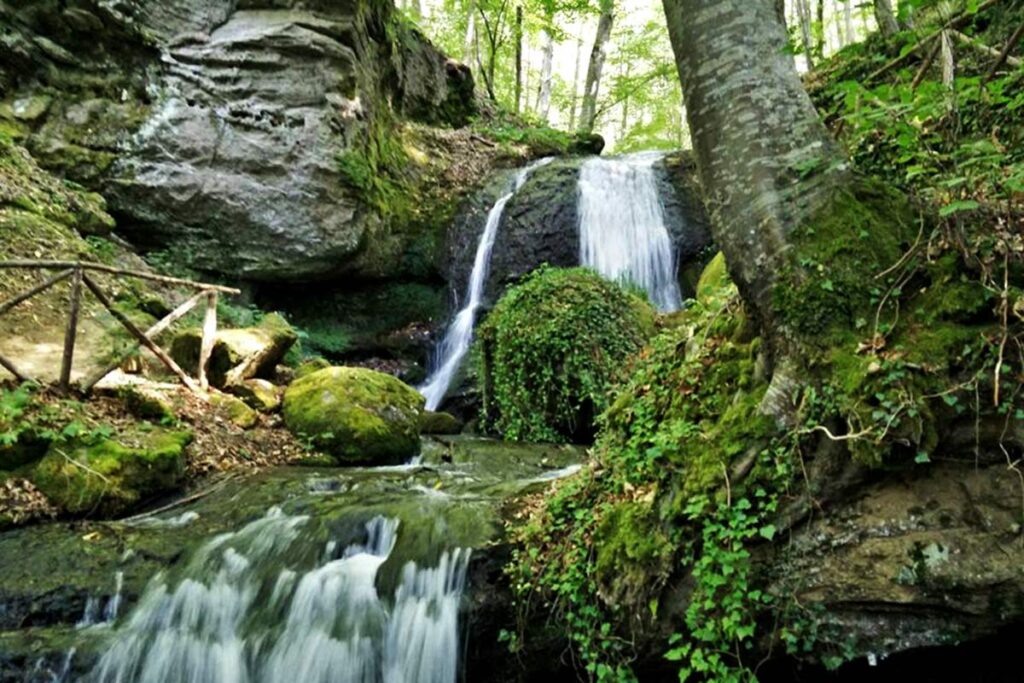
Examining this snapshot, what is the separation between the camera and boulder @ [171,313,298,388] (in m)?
7.58

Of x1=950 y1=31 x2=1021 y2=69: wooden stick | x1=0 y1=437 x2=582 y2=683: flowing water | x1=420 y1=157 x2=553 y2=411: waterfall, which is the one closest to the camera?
x1=950 y1=31 x2=1021 y2=69: wooden stick

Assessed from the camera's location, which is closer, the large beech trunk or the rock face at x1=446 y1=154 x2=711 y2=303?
the large beech trunk

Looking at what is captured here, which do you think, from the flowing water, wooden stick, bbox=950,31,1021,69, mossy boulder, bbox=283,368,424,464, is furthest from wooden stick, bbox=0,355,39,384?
wooden stick, bbox=950,31,1021,69

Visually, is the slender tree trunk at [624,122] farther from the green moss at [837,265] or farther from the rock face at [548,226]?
the green moss at [837,265]

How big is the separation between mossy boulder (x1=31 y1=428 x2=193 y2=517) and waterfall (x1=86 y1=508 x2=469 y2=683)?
1090mm

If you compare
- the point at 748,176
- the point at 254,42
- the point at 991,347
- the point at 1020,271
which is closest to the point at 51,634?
the point at 748,176

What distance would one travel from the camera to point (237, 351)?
8078 millimetres

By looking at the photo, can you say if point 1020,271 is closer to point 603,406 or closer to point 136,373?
point 603,406

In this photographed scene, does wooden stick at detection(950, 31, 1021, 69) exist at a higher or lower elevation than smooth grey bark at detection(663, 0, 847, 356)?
higher

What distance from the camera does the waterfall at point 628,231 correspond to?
466 inches

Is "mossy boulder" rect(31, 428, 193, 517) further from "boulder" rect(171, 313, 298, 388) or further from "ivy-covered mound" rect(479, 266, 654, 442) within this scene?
"ivy-covered mound" rect(479, 266, 654, 442)

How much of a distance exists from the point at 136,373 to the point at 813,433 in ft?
22.6

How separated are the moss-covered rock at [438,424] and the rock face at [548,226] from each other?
13.2 ft

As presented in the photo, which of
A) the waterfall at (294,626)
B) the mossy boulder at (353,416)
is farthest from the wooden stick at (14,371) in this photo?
the waterfall at (294,626)
